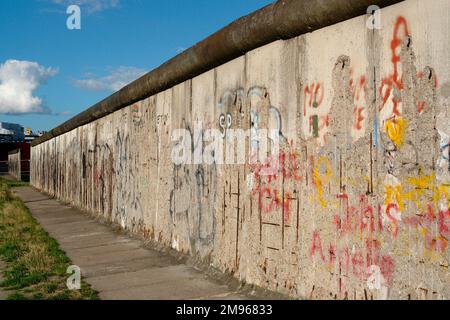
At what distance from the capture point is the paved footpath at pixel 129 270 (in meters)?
5.39

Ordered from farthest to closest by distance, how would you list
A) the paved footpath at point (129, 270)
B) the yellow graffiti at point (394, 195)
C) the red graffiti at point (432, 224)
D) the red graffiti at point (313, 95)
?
1. the paved footpath at point (129, 270)
2. the red graffiti at point (313, 95)
3. the yellow graffiti at point (394, 195)
4. the red graffiti at point (432, 224)

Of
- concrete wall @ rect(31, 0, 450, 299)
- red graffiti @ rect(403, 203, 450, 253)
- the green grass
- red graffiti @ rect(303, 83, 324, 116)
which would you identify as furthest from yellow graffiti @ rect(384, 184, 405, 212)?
the green grass

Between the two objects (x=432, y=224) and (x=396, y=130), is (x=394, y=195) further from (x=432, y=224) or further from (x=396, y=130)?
(x=396, y=130)

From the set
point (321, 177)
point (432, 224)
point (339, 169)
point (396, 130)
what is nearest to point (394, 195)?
point (432, 224)

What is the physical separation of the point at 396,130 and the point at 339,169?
67 cm

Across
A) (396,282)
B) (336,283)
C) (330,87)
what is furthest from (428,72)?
(336,283)

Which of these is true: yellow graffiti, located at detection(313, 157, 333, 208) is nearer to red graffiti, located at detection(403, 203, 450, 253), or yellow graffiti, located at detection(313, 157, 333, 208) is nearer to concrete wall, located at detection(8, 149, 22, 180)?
red graffiti, located at detection(403, 203, 450, 253)

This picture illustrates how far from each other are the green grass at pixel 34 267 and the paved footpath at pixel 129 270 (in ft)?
0.74

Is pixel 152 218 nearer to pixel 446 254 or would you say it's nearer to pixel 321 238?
pixel 321 238

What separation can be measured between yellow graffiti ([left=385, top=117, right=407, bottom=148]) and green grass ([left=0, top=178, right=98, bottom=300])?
3.36 m

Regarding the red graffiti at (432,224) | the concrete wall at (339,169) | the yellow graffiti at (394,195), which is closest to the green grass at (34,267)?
the concrete wall at (339,169)

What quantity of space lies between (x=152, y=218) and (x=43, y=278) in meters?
2.71

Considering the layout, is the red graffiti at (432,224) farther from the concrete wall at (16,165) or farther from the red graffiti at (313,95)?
the concrete wall at (16,165)

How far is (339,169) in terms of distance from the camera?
13.8ft
